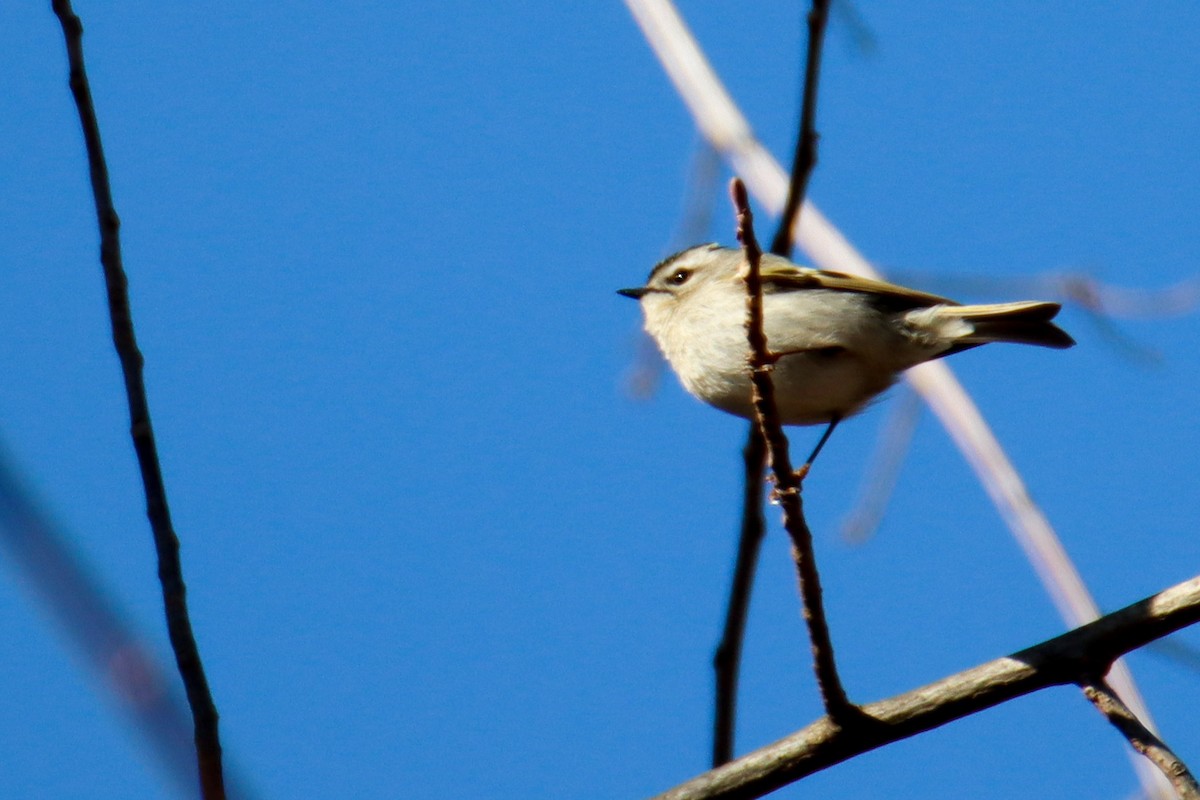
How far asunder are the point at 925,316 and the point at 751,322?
176 cm

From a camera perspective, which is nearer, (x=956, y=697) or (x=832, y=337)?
(x=956, y=697)

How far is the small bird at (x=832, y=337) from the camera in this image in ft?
13.6

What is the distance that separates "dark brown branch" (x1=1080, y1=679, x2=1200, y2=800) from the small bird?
163 cm

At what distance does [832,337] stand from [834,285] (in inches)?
9.4

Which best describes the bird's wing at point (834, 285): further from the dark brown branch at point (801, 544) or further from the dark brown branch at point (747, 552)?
the dark brown branch at point (801, 544)

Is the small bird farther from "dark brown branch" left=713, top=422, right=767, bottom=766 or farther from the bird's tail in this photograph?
"dark brown branch" left=713, top=422, right=767, bottom=766

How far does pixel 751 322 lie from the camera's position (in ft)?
8.84

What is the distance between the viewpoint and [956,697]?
273 centimetres

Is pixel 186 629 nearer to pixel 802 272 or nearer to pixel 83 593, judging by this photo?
pixel 83 593

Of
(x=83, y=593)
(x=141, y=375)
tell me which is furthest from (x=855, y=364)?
(x=83, y=593)

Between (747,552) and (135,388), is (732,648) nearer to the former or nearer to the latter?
(747,552)

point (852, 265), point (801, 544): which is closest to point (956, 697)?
point (801, 544)

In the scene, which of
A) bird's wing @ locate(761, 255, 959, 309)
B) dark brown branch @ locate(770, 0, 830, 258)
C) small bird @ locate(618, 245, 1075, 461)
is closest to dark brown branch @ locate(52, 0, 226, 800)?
dark brown branch @ locate(770, 0, 830, 258)

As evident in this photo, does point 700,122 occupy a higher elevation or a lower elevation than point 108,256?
higher
